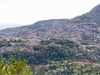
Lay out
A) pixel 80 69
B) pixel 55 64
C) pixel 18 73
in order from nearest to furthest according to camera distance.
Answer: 1. pixel 18 73
2. pixel 80 69
3. pixel 55 64

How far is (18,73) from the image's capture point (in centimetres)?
7319

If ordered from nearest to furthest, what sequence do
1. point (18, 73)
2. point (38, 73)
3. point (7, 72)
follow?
point (7, 72), point (18, 73), point (38, 73)

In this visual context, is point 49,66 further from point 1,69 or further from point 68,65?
point 1,69

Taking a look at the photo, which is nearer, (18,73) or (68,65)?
(18,73)

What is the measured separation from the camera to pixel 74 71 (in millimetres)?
175625

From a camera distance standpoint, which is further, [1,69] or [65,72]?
[65,72]

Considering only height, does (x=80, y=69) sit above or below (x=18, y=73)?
below

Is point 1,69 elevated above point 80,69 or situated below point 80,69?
above

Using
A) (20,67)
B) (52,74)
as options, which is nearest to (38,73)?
(52,74)

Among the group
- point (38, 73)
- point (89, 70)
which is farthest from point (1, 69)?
point (89, 70)

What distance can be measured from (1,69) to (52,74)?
105582mm

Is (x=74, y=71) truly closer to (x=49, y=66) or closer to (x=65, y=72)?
(x=65, y=72)

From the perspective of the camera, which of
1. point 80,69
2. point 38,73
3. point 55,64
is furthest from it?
point 55,64

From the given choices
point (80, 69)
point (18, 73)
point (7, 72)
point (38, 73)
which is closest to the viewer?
point (7, 72)
